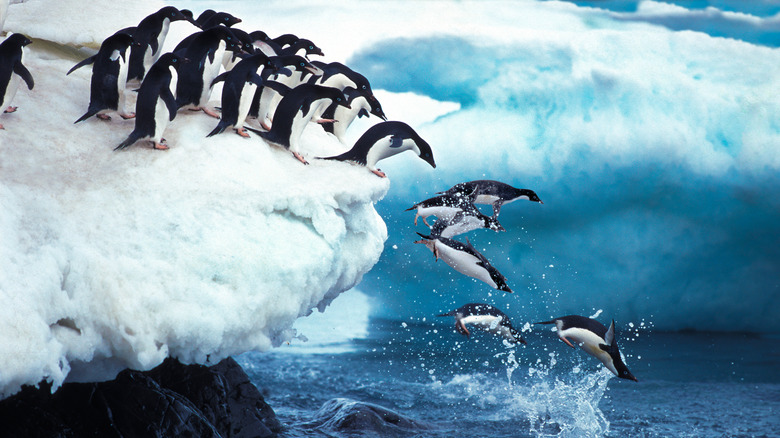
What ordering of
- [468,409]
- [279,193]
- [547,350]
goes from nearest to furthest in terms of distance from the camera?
[279,193] → [468,409] → [547,350]

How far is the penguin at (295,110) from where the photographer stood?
527 cm

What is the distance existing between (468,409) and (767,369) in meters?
9.08

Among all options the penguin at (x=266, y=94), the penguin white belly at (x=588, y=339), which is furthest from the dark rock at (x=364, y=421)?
the penguin at (x=266, y=94)

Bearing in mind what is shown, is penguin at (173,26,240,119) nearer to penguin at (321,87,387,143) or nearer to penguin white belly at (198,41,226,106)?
penguin white belly at (198,41,226,106)

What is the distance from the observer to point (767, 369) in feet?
49.2

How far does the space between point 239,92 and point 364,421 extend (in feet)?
15.0

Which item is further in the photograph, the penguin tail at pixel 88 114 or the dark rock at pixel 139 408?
the penguin tail at pixel 88 114

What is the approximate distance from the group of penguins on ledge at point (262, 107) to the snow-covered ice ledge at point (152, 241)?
188 millimetres

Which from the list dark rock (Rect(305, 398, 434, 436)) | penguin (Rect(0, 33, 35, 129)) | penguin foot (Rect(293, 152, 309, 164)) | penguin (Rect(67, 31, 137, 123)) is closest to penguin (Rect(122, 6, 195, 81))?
penguin (Rect(67, 31, 137, 123))

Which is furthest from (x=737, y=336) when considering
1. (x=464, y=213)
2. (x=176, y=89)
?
(x=176, y=89)

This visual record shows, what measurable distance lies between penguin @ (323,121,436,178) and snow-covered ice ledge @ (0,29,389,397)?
14 cm

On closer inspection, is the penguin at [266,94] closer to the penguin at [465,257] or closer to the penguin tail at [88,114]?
the penguin tail at [88,114]

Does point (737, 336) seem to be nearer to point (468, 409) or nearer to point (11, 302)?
point (468, 409)

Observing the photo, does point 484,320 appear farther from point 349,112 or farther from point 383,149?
point 349,112
